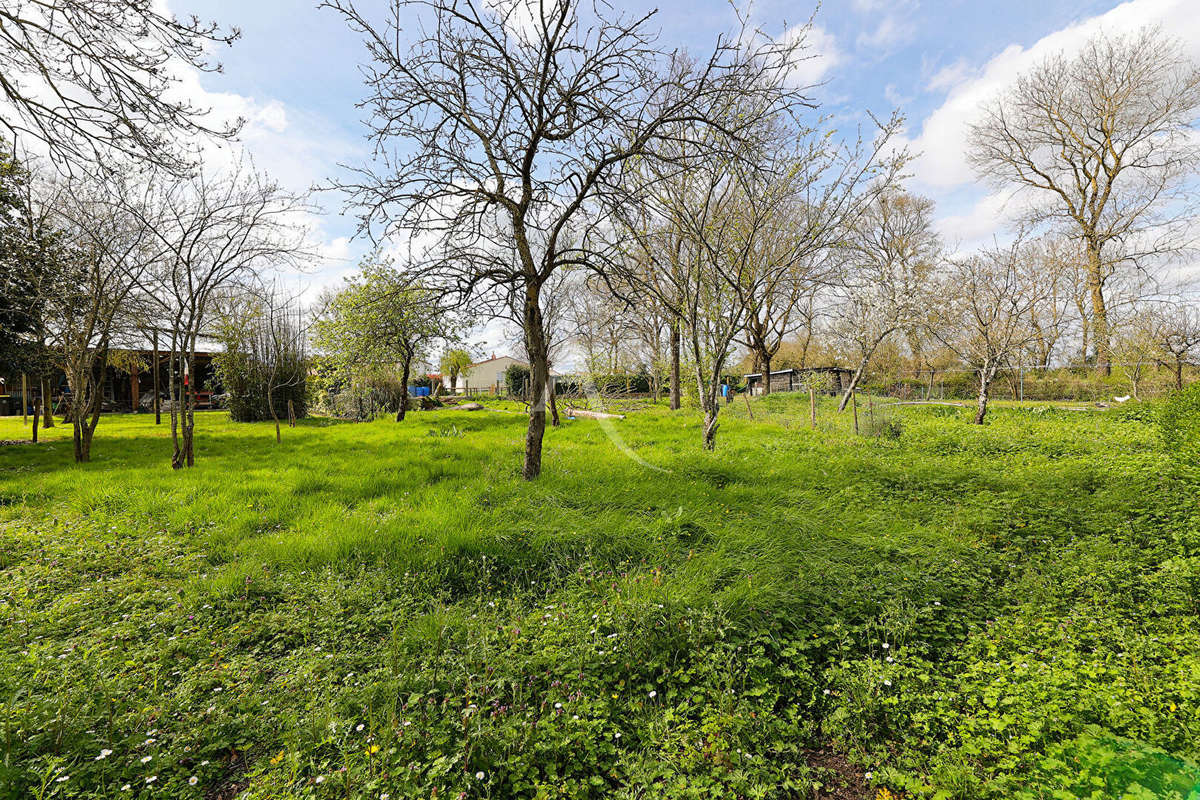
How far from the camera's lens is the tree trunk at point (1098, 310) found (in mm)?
16828

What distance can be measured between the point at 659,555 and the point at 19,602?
4.88 m

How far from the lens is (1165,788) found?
1917mm

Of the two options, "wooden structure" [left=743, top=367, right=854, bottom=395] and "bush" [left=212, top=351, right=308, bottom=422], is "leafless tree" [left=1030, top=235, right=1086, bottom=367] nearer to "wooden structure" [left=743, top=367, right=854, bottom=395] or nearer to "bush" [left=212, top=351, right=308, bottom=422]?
"wooden structure" [left=743, top=367, right=854, bottom=395]

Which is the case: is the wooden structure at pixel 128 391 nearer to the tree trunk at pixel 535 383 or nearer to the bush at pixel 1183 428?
the tree trunk at pixel 535 383

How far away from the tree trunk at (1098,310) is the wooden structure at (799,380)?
29.2ft

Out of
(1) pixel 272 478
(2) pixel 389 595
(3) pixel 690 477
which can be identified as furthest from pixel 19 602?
(3) pixel 690 477

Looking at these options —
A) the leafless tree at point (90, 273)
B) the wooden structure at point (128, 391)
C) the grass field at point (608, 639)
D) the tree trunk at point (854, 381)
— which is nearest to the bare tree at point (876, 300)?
the tree trunk at point (854, 381)

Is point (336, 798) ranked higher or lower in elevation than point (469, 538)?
lower

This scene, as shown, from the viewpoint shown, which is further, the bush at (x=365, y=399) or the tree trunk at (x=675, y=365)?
the bush at (x=365, y=399)

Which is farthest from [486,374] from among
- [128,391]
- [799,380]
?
[799,380]

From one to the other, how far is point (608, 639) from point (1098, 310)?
25156 millimetres

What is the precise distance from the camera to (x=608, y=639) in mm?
3084

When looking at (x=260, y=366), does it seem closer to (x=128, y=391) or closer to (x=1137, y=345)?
(x=128, y=391)

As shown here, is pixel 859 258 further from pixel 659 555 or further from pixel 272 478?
pixel 272 478
